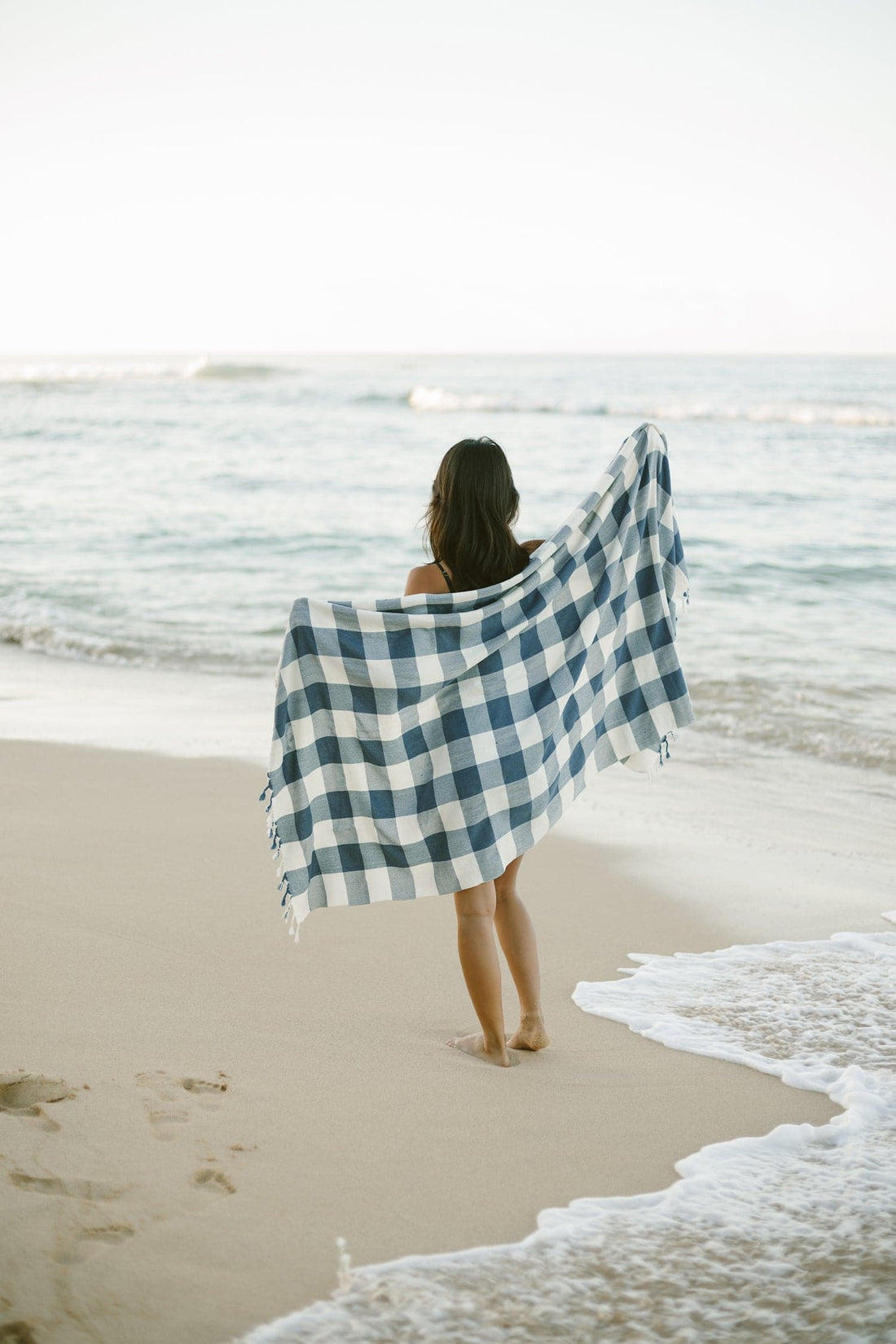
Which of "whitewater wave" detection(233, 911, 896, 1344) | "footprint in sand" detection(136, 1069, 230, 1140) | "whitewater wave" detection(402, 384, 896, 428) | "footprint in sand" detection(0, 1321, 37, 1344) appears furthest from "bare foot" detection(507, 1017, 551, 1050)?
"whitewater wave" detection(402, 384, 896, 428)

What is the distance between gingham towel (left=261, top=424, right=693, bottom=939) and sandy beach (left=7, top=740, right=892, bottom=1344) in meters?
0.48

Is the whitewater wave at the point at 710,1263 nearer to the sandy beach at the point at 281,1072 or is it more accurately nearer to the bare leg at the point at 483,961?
the sandy beach at the point at 281,1072

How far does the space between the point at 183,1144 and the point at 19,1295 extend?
1.63 ft

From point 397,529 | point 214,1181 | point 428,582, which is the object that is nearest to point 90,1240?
point 214,1181

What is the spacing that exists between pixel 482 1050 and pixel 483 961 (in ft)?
0.89

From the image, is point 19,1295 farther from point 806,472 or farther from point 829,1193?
point 806,472

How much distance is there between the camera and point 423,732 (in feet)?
9.52

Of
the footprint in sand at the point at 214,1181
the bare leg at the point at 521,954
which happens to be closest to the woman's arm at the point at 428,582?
the bare leg at the point at 521,954

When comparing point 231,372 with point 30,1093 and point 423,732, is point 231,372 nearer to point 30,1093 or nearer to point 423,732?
point 423,732

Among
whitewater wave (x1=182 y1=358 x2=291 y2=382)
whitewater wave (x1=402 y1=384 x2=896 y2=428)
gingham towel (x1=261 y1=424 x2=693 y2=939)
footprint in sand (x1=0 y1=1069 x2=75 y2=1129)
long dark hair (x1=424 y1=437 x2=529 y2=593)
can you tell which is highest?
whitewater wave (x1=182 y1=358 x2=291 y2=382)

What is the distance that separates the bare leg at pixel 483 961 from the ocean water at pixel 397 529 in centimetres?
261

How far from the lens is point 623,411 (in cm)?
3422

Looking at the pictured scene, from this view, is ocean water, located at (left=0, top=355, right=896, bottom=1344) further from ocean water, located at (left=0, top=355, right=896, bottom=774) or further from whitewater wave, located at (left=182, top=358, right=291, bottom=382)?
whitewater wave, located at (left=182, top=358, right=291, bottom=382)

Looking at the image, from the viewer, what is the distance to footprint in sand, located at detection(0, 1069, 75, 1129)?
246 cm
